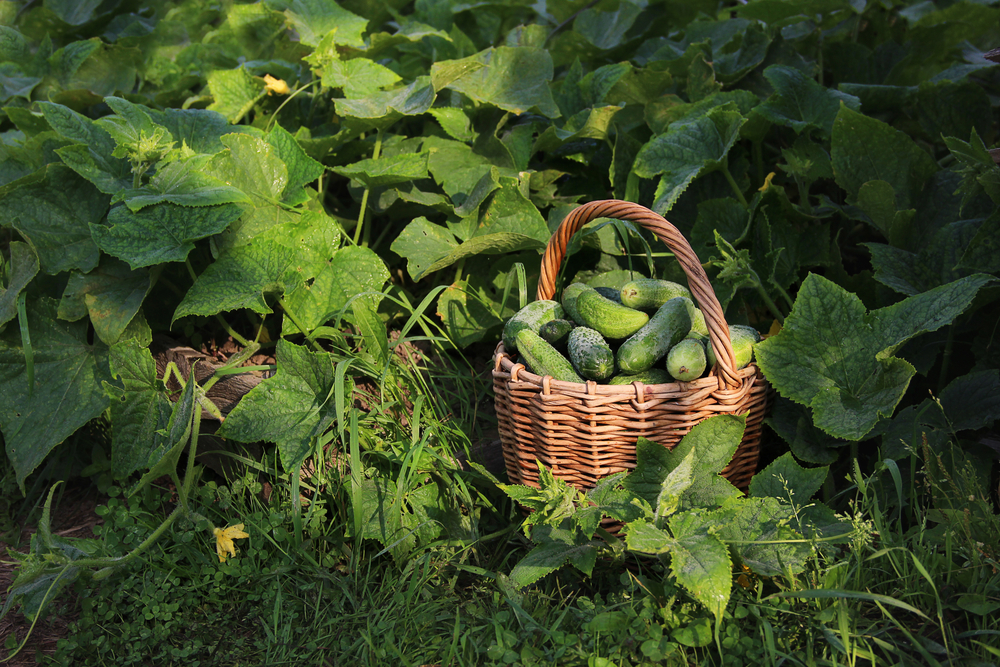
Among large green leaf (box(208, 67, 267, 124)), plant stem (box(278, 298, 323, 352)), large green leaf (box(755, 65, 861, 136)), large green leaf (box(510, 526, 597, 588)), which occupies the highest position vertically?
large green leaf (box(755, 65, 861, 136))

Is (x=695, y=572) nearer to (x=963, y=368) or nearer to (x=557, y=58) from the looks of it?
(x=963, y=368)

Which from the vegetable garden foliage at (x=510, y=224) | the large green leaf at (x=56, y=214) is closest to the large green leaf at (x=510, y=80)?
the vegetable garden foliage at (x=510, y=224)

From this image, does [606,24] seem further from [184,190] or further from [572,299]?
[184,190]

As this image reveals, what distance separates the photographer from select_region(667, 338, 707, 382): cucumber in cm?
158

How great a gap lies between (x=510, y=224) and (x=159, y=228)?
3.28 feet

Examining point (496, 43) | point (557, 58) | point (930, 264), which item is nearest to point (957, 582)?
point (930, 264)

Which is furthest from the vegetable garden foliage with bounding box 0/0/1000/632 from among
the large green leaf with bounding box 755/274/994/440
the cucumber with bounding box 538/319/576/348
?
the cucumber with bounding box 538/319/576/348

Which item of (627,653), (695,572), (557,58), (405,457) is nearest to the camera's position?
(695,572)

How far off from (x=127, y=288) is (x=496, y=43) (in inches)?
78.2

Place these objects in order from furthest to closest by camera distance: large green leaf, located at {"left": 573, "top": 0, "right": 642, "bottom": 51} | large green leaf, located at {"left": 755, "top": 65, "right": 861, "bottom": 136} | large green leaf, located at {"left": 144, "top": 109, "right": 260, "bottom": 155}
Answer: large green leaf, located at {"left": 573, "top": 0, "right": 642, "bottom": 51}
large green leaf, located at {"left": 144, "top": 109, "right": 260, "bottom": 155}
large green leaf, located at {"left": 755, "top": 65, "right": 861, "bottom": 136}

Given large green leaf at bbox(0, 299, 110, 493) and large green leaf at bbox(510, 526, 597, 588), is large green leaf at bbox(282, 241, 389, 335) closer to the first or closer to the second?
large green leaf at bbox(0, 299, 110, 493)

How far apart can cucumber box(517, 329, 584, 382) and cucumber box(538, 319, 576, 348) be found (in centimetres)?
7

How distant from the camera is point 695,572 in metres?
1.31

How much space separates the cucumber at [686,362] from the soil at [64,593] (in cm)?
159
